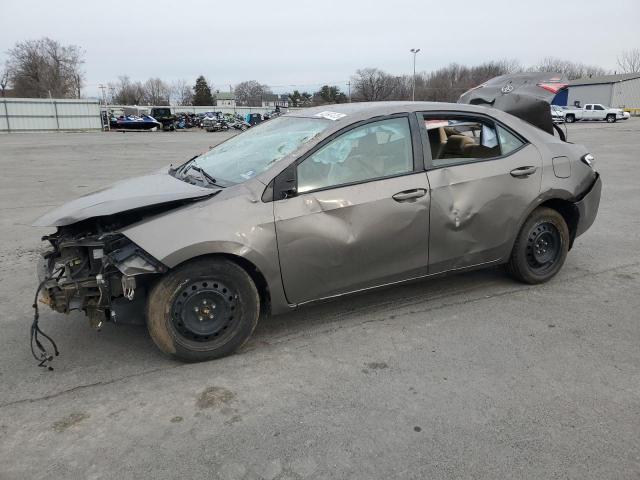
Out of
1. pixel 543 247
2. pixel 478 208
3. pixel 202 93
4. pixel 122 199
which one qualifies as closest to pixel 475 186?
pixel 478 208

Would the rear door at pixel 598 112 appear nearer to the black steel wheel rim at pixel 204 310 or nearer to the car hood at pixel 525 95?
the car hood at pixel 525 95

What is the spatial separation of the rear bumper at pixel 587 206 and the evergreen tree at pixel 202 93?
97480mm

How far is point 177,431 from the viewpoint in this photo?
2.66 meters

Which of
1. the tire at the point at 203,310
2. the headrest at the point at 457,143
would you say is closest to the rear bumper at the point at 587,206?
the headrest at the point at 457,143

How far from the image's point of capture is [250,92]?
109 m

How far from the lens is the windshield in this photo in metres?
3.61

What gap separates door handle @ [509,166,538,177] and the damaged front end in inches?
113

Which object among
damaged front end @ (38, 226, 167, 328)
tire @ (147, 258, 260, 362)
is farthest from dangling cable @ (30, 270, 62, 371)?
tire @ (147, 258, 260, 362)

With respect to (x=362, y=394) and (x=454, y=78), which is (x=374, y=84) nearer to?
(x=454, y=78)

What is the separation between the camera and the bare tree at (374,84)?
76.9 metres

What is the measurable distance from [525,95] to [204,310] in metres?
4.05

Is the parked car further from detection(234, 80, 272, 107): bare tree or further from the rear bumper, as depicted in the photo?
detection(234, 80, 272, 107): bare tree

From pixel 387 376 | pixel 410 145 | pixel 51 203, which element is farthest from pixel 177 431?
pixel 51 203

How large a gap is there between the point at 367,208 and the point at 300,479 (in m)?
1.86
